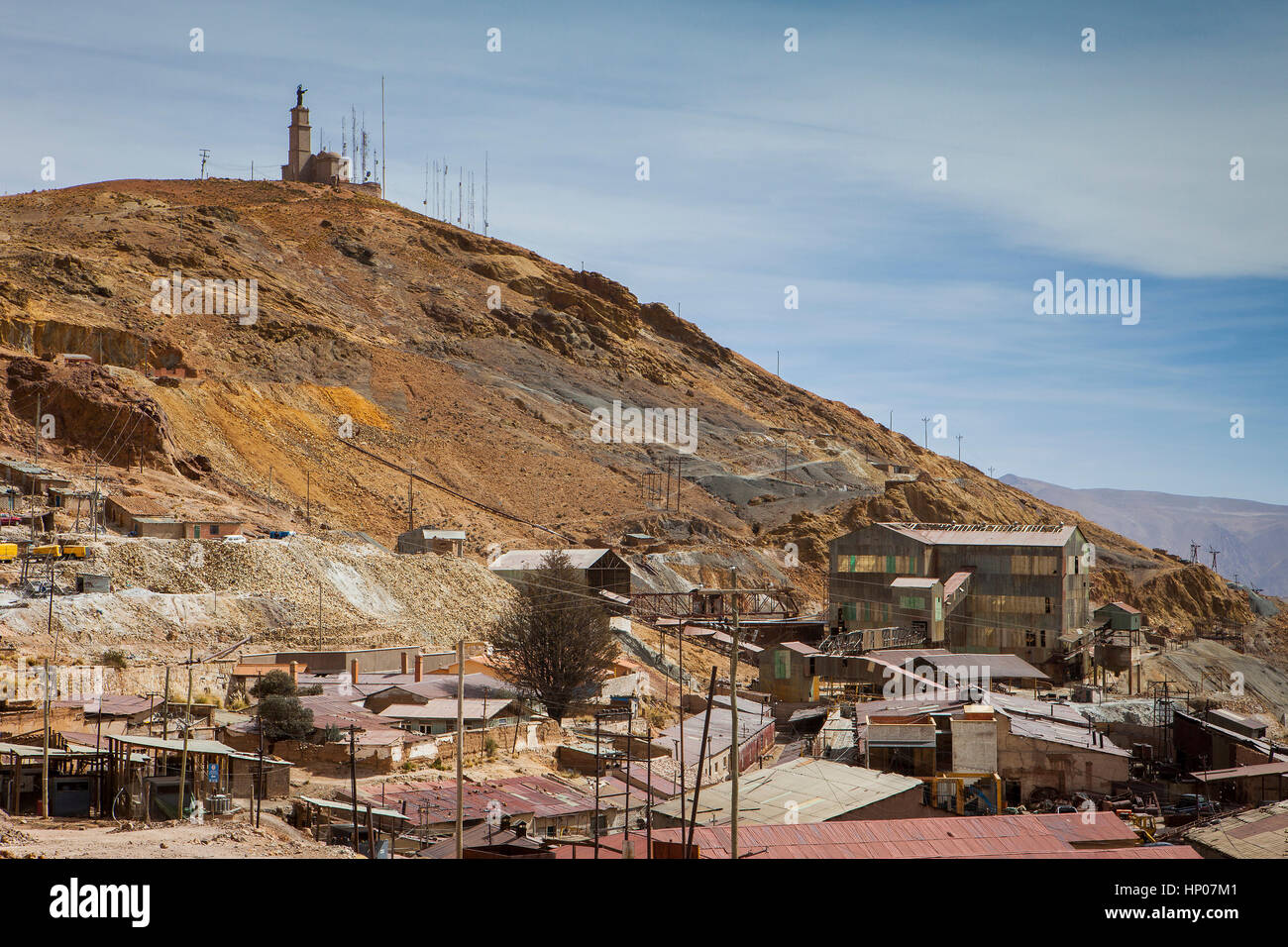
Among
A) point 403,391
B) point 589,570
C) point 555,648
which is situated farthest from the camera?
point 403,391

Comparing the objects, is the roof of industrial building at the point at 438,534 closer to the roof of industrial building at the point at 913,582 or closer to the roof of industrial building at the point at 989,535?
the roof of industrial building at the point at 989,535

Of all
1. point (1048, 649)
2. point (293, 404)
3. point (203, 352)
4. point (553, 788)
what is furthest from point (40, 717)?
point (203, 352)

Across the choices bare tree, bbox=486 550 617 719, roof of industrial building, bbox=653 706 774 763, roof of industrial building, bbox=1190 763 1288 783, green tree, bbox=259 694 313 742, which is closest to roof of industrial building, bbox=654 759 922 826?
roof of industrial building, bbox=653 706 774 763

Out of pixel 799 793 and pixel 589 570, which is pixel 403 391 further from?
pixel 799 793

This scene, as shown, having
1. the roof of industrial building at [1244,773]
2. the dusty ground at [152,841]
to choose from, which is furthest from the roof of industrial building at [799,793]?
the roof of industrial building at [1244,773]

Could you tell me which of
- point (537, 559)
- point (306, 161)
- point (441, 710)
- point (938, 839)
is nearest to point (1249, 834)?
point (938, 839)
